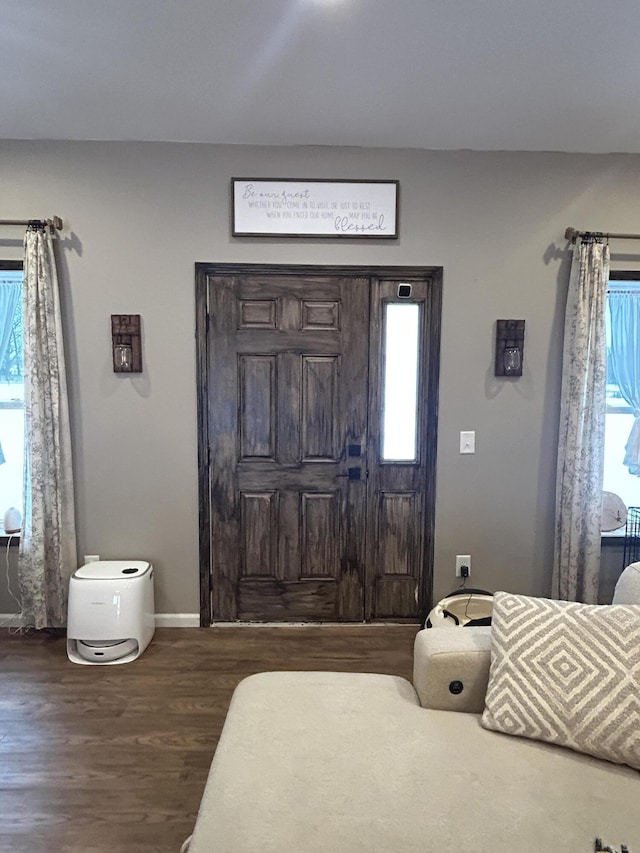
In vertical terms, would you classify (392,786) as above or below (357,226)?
below

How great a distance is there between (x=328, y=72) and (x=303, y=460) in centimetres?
190

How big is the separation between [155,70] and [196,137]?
0.64 metres

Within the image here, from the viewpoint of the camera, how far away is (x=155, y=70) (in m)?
2.23

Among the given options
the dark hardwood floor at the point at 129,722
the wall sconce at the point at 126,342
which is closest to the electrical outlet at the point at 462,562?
the dark hardwood floor at the point at 129,722

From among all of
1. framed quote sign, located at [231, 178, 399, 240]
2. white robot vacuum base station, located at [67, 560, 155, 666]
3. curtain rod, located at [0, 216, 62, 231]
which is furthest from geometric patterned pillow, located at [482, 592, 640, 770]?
curtain rod, located at [0, 216, 62, 231]

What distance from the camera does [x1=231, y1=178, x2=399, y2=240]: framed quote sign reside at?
296cm

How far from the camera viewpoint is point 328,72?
7.33ft

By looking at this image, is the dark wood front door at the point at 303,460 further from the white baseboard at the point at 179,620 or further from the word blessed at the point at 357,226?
the word blessed at the point at 357,226

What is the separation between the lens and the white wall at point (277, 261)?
9.70 feet

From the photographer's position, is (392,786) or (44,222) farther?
(44,222)

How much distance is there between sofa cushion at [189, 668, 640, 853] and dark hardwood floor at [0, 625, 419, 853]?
0.65 m

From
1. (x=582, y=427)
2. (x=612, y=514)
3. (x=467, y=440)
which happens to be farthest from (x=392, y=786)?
(x=612, y=514)

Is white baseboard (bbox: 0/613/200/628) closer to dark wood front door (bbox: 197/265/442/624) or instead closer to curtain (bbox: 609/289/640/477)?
dark wood front door (bbox: 197/265/442/624)

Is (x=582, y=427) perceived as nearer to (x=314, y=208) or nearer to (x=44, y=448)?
(x=314, y=208)
